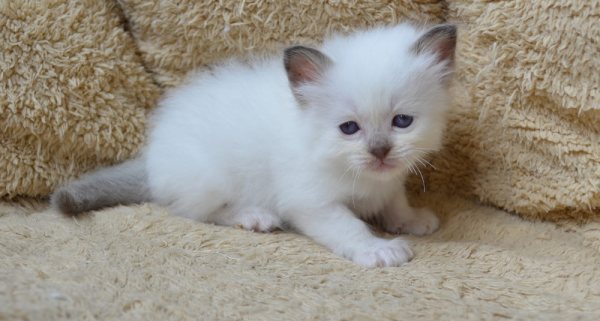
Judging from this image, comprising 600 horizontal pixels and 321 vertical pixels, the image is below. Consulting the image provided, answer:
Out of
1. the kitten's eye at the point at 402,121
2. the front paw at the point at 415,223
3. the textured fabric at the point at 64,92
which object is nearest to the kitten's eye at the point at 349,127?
the kitten's eye at the point at 402,121

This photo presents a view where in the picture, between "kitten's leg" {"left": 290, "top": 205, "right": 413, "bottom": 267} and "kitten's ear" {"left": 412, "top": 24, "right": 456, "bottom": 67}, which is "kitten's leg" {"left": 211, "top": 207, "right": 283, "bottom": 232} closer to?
"kitten's leg" {"left": 290, "top": 205, "right": 413, "bottom": 267}

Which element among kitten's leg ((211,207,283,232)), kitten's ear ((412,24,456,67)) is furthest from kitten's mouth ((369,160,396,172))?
kitten's leg ((211,207,283,232))

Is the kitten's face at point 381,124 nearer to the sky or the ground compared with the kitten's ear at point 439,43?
nearer to the ground

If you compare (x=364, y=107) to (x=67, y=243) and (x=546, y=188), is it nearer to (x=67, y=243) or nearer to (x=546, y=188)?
(x=546, y=188)

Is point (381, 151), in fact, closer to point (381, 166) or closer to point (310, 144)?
point (381, 166)

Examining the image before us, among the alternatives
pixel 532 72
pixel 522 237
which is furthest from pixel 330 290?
pixel 532 72

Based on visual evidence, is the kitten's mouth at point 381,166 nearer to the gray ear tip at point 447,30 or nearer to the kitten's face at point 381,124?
the kitten's face at point 381,124

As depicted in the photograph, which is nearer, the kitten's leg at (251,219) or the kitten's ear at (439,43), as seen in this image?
the kitten's ear at (439,43)
